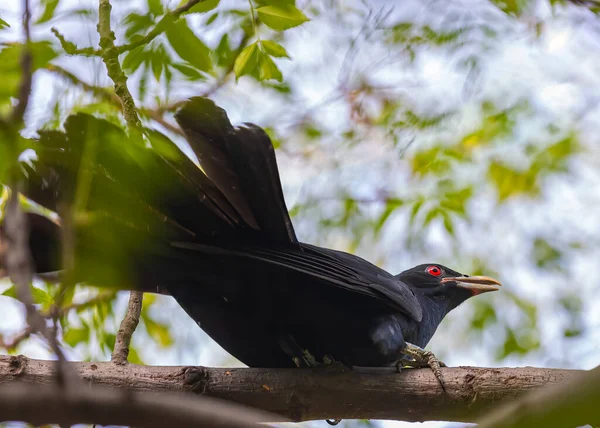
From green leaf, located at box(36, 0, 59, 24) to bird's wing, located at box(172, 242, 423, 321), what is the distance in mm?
1065

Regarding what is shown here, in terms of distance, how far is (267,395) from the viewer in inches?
119

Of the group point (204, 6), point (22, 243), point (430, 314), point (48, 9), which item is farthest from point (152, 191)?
point (430, 314)

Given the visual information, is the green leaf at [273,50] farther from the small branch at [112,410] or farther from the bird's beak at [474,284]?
the small branch at [112,410]

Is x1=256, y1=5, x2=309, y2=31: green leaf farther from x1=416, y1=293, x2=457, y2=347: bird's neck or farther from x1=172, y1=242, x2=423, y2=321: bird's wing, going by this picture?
x1=416, y1=293, x2=457, y2=347: bird's neck

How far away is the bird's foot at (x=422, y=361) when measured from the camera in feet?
9.96

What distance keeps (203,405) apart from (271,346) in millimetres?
2043

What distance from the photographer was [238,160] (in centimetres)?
283

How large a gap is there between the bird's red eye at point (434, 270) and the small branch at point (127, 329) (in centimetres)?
223

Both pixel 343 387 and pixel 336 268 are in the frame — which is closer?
pixel 343 387

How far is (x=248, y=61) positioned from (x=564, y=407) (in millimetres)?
2640

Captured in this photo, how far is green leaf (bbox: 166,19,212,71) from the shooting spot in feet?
9.94

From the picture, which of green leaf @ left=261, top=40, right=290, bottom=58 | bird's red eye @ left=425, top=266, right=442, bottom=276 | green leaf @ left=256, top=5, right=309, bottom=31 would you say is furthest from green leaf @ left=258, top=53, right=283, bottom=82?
bird's red eye @ left=425, top=266, right=442, bottom=276

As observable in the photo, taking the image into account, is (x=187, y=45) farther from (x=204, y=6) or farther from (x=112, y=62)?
(x=112, y=62)

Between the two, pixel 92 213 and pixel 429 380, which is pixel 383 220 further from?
pixel 92 213
